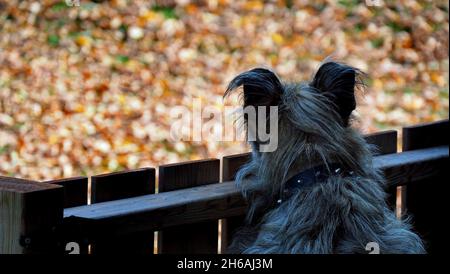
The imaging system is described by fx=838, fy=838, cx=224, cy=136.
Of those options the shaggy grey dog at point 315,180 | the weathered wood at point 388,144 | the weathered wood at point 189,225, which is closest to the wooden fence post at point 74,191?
the weathered wood at point 189,225

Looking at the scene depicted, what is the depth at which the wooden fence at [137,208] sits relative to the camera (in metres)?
2.51

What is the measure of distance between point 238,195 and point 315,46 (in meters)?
5.60

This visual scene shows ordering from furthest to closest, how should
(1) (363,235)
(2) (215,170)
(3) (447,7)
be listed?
(3) (447,7) → (2) (215,170) → (1) (363,235)

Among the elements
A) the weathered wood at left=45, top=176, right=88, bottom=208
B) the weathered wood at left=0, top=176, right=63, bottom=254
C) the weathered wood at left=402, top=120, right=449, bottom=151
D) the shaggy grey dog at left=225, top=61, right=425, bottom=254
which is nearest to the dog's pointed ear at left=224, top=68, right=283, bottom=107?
the shaggy grey dog at left=225, top=61, right=425, bottom=254

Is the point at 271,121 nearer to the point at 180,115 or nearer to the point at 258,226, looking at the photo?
the point at 258,226

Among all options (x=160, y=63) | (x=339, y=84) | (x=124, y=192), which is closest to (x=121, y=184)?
(x=124, y=192)

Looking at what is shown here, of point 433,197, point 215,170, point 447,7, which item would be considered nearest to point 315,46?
point 447,7

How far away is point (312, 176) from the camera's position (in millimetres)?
3029

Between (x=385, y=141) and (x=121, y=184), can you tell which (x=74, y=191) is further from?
(x=385, y=141)

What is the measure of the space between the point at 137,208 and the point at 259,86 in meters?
0.64

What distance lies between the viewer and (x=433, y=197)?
429 cm

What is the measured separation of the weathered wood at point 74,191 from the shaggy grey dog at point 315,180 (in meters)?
0.62

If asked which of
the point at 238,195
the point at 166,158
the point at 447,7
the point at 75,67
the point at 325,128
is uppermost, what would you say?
the point at 447,7

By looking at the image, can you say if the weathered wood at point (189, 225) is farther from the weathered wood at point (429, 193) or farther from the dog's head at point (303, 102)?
the weathered wood at point (429, 193)
